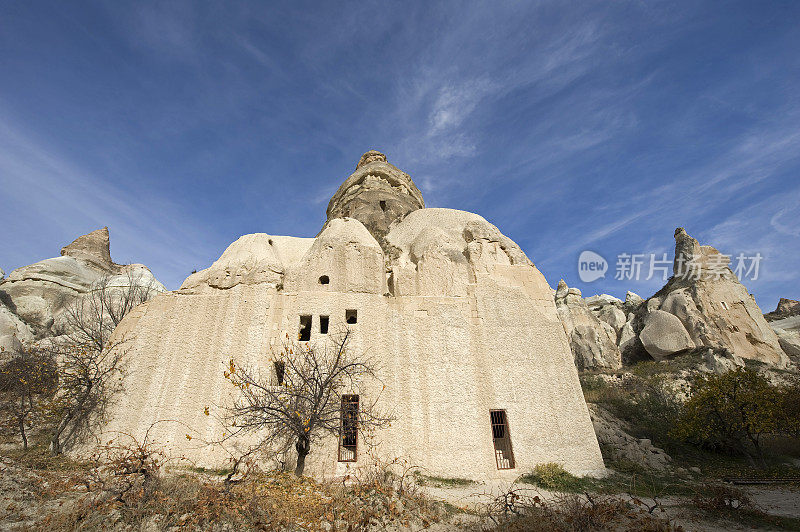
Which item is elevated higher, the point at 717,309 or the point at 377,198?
the point at 377,198

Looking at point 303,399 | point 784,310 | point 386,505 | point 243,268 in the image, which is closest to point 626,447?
point 386,505

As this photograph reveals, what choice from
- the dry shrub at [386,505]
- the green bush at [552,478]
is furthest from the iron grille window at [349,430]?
the green bush at [552,478]

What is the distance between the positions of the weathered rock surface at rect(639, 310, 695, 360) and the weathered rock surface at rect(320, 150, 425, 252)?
1894 cm

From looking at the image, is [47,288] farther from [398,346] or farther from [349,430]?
[398,346]

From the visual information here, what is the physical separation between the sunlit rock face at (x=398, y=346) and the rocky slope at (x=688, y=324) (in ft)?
53.1

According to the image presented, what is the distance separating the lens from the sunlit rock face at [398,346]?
1023 centimetres

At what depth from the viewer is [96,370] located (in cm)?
1055

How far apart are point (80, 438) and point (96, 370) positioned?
5.93 ft

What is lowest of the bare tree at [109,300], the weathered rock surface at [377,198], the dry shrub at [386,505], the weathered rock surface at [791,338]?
the dry shrub at [386,505]

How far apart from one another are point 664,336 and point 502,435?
21078 millimetres

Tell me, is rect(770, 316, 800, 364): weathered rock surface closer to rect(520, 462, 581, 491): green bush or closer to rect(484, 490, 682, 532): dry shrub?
rect(520, 462, 581, 491): green bush

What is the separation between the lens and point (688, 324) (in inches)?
1001

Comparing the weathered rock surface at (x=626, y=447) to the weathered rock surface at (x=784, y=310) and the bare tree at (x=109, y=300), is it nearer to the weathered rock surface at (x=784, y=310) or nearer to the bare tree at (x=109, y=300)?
the bare tree at (x=109, y=300)

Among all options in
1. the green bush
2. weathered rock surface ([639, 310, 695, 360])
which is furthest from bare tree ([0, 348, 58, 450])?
weathered rock surface ([639, 310, 695, 360])
